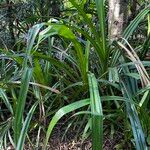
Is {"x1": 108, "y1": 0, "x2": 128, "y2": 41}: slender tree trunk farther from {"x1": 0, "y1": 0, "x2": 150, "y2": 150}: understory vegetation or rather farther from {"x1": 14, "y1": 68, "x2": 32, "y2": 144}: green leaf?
{"x1": 14, "y1": 68, "x2": 32, "y2": 144}: green leaf

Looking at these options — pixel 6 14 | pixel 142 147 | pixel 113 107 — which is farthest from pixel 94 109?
pixel 6 14

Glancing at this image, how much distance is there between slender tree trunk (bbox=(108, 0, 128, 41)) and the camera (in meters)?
2.12

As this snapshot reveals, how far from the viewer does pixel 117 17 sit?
2135 millimetres

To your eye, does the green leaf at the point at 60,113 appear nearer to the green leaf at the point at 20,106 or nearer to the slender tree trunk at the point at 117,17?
the green leaf at the point at 20,106

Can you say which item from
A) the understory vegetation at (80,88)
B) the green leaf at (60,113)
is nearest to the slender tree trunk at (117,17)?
the understory vegetation at (80,88)

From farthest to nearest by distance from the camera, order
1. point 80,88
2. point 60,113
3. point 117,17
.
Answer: point 117,17 → point 80,88 → point 60,113

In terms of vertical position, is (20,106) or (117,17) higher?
(117,17)

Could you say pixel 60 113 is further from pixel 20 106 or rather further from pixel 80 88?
pixel 80 88

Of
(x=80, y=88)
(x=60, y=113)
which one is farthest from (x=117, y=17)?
(x=60, y=113)

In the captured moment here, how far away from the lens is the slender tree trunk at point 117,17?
212 cm

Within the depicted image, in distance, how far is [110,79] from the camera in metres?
1.64

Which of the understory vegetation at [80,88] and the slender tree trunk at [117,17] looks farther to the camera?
the slender tree trunk at [117,17]

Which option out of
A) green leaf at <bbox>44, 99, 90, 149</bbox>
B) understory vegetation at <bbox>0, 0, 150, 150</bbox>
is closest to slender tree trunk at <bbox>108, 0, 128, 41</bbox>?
understory vegetation at <bbox>0, 0, 150, 150</bbox>

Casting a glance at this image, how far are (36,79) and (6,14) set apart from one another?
1.06 metres
